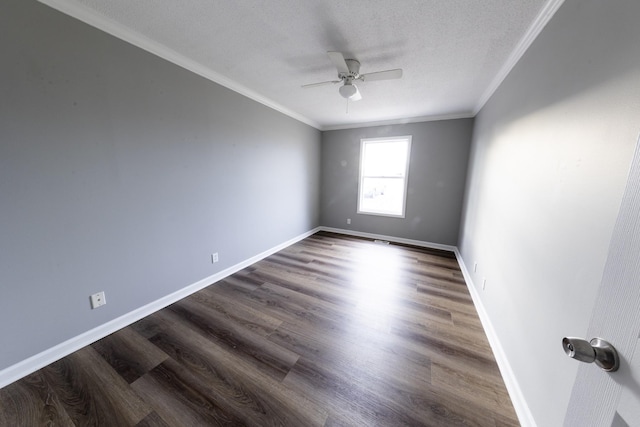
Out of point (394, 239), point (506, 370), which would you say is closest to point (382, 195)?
point (394, 239)

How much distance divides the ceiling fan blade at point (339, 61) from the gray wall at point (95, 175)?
1.42 metres

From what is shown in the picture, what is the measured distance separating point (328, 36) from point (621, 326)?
2.17 m

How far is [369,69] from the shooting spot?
222cm

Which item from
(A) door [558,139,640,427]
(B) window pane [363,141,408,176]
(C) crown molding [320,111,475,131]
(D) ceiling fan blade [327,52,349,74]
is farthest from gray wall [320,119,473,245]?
(A) door [558,139,640,427]

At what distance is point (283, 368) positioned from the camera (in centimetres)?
151

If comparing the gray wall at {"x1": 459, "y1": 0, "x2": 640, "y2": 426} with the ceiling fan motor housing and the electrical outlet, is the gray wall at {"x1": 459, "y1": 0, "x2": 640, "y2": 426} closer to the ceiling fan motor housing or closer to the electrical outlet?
the ceiling fan motor housing

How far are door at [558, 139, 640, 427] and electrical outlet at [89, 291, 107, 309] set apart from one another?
106 inches

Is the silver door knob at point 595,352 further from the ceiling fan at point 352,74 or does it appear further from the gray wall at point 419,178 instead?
the gray wall at point 419,178

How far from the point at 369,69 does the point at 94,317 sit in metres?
3.31

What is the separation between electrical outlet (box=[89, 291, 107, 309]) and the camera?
169 cm

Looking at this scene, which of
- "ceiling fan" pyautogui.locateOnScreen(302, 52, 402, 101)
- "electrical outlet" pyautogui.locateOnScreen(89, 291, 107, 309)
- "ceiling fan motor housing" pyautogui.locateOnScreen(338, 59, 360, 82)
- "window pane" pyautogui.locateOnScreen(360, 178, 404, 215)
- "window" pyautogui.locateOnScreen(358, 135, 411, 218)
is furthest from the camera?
"window pane" pyautogui.locateOnScreen(360, 178, 404, 215)

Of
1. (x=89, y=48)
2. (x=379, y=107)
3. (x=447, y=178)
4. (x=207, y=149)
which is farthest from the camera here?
(x=447, y=178)

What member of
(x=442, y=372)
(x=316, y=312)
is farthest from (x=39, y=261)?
(x=442, y=372)

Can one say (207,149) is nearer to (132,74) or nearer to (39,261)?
(132,74)
